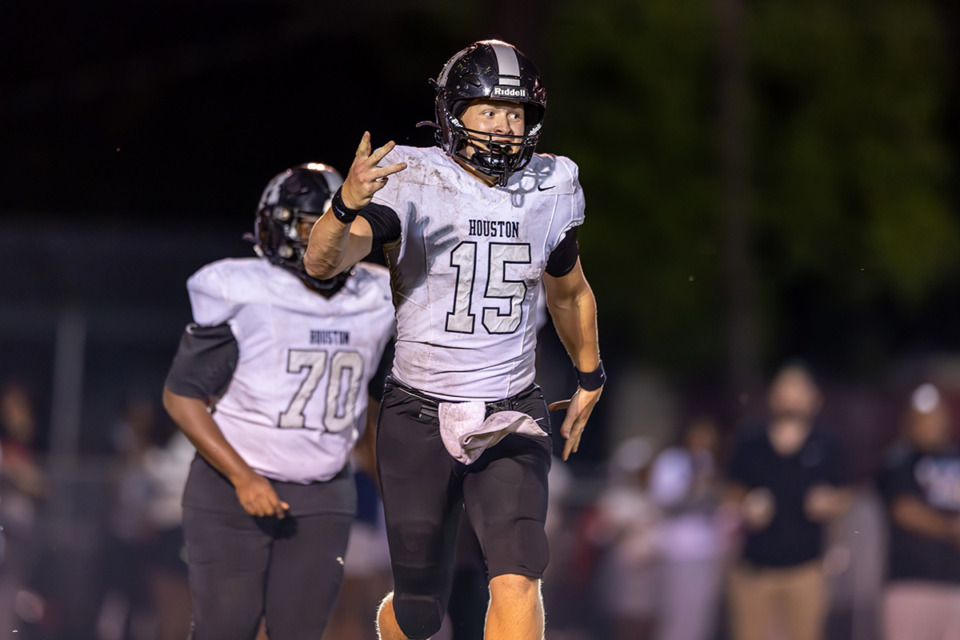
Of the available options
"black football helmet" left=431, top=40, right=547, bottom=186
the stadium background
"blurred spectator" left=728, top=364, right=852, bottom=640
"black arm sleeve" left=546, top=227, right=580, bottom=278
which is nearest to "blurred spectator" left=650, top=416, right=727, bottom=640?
"blurred spectator" left=728, top=364, right=852, bottom=640

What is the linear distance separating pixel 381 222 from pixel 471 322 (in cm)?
43

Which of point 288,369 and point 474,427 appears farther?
point 288,369

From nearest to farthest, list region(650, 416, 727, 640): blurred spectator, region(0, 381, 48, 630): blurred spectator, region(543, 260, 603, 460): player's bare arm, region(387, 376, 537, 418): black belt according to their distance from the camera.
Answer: region(387, 376, 537, 418): black belt
region(543, 260, 603, 460): player's bare arm
region(0, 381, 48, 630): blurred spectator
region(650, 416, 727, 640): blurred spectator

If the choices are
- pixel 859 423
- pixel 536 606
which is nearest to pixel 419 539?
pixel 536 606

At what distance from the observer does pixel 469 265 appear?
4.09 metres

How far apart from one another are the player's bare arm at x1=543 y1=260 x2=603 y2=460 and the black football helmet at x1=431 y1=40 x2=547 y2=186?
0.49 meters

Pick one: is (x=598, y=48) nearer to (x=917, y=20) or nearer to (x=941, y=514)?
(x=917, y=20)

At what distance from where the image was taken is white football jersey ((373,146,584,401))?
13.4 feet

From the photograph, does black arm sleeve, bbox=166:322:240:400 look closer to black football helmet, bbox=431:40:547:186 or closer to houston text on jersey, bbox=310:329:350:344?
houston text on jersey, bbox=310:329:350:344

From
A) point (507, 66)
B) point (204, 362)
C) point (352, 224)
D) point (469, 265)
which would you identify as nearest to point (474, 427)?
point (469, 265)

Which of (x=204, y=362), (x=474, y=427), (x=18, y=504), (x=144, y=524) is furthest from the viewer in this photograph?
(x=144, y=524)

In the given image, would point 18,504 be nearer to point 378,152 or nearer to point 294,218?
point 294,218

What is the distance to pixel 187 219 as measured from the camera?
2120cm

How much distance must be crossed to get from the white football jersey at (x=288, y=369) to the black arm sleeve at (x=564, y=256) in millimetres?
907
